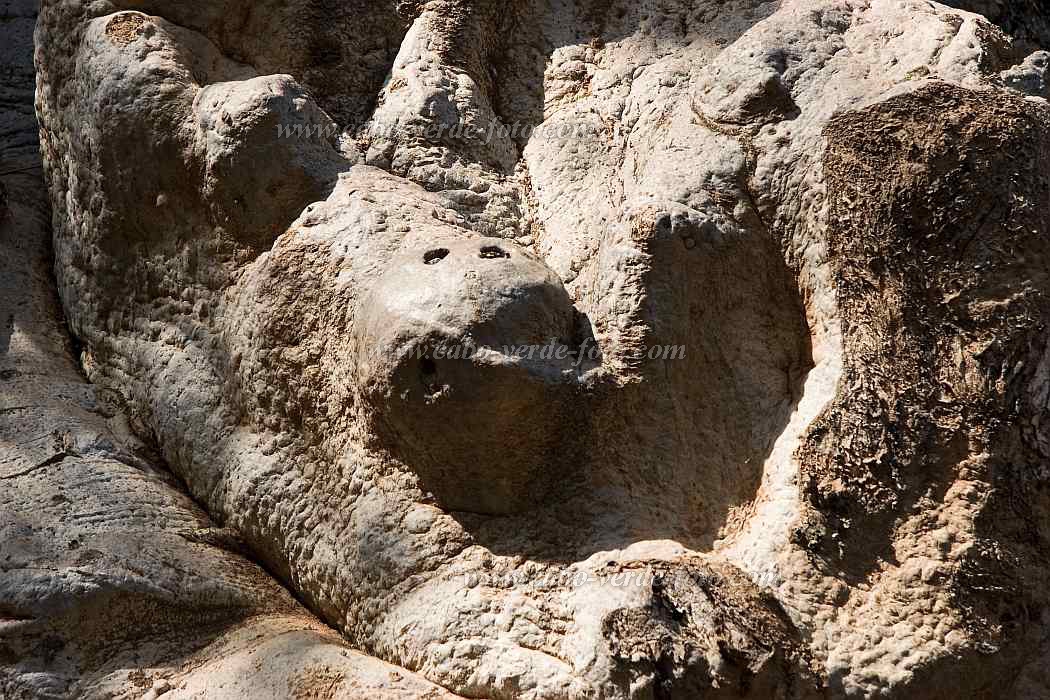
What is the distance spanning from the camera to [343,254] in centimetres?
209

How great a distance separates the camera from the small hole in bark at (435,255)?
1969 millimetres

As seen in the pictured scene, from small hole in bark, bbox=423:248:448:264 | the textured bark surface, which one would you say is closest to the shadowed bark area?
the textured bark surface

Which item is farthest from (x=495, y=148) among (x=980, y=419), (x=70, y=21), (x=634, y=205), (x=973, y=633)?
Answer: (x=973, y=633)

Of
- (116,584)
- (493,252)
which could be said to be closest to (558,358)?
(493,252)

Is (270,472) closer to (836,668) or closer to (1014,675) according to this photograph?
(836,668)

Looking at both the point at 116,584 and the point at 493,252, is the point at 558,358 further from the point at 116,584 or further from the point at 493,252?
the point at 116,584

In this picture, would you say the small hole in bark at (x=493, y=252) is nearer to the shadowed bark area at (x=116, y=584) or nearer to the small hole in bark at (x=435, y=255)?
the small hole in bark at (x=435, y=255)

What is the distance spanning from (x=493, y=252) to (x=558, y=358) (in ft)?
0.78

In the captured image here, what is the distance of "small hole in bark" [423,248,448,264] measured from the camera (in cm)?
197

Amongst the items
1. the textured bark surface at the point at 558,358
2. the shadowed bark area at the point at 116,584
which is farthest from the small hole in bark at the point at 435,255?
the shadowed bark area at the point at 116,584

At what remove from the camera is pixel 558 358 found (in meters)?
1.90

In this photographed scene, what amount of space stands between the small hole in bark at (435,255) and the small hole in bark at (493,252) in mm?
67

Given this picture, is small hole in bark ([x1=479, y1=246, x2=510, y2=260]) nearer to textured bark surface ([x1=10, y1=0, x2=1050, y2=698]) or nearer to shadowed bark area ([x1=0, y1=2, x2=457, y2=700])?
textured bark surface ([x1=10, y1=0, x2=1050, y2=698])

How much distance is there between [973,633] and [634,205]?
3.02 feet
